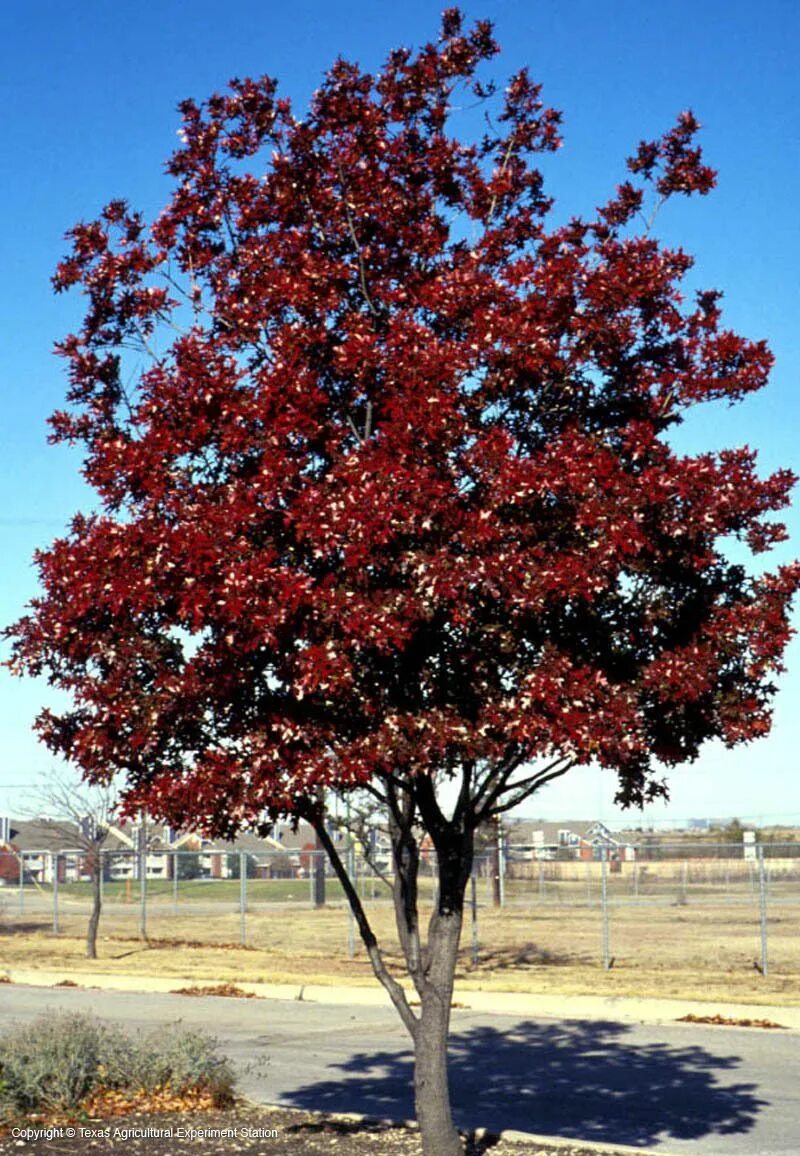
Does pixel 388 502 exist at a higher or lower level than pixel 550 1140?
higher

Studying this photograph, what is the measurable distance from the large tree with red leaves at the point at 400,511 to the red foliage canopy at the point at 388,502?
0.02m

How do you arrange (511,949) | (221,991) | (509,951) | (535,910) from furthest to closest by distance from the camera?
1. (535,910)
2. (511,949)
3. (509,951)
4. (221,991)

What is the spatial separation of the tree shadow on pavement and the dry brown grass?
17.5 feet

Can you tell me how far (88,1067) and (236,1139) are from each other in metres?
1.80

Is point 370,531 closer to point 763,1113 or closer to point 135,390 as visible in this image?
point 135,390

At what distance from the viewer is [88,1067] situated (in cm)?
1092

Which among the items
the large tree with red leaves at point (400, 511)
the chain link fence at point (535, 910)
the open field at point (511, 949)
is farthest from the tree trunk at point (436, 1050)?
the open field at point (511, 949)

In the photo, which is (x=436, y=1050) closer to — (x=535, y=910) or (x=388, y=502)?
(x=388, y=502)

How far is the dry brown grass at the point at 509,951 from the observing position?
23328mm

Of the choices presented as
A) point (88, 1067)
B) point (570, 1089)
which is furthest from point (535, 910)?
point (88, 1067)

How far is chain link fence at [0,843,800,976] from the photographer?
29719 millimetres

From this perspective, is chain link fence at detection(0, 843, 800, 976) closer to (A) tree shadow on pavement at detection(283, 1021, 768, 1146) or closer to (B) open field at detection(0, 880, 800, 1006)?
(B) open field at detection(0, 880, 800, 1006)

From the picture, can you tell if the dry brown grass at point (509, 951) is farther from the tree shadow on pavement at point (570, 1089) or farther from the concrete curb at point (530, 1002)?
the tree shadow on pavement at point (570, 1089)

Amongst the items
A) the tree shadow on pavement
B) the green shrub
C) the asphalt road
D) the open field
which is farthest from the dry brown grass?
the green shrub
